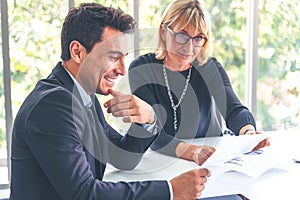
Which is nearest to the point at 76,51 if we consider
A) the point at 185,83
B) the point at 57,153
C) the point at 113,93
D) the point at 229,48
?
the point at 113,93

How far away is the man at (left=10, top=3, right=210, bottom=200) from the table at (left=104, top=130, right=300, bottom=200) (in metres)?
0.10

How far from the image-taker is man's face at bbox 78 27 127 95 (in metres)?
1.37

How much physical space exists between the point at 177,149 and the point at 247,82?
2.62 feet

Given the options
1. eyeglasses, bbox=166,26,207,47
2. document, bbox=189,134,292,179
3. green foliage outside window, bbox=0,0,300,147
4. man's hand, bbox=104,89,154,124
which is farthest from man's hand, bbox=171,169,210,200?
green foliage outside window, bbox=0,0,300,147

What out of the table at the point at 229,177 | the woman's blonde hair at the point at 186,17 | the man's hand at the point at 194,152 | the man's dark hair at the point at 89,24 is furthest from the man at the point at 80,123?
the woman's blonde hair at the point at 186,17

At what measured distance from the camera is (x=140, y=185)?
1.24m

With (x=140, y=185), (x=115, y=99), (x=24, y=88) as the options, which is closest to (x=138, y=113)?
(x=115, y=99)

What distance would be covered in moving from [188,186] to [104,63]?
44cm

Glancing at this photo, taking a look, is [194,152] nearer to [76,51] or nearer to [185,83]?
[185,83]

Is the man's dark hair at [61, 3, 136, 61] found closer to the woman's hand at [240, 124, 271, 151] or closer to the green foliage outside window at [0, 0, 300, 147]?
the green foliage outside window at [0, 0, 300, 147]

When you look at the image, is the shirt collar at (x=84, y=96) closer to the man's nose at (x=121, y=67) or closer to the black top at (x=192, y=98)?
the man's nose at (x=121, y=67)

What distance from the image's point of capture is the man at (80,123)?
46.3 inches

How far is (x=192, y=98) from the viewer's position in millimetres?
2014

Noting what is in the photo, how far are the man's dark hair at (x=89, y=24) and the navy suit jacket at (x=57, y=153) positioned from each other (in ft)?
0.31
